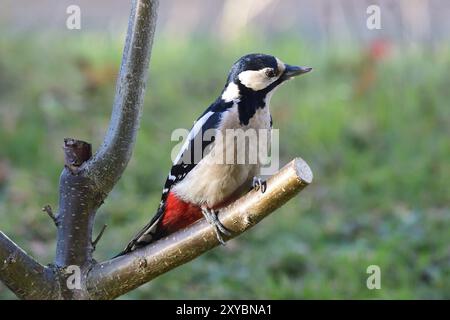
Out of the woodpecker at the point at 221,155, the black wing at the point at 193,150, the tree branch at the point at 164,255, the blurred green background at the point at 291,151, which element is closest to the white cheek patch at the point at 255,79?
the woodpecker at the point at 221,155

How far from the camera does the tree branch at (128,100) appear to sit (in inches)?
93.0

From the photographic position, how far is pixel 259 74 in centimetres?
302

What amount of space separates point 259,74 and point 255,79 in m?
0.03

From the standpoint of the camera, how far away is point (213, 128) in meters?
3.07

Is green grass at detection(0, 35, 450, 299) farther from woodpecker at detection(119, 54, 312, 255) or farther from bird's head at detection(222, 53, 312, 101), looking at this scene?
bird's head at detection(222, 53, 312, 101)

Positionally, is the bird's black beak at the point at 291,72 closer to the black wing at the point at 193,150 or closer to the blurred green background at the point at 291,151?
the black wing at the point at 193,150

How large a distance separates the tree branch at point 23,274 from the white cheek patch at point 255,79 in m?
1.08

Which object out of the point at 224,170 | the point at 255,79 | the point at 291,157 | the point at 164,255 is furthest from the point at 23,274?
the point at 291,157

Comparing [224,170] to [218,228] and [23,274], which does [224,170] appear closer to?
[218,228]

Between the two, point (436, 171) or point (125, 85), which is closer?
point (125, 85)

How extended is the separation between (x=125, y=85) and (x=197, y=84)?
13.5 ft

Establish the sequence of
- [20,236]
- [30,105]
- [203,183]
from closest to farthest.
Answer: [203,183] < [20,236] < [30,105]
